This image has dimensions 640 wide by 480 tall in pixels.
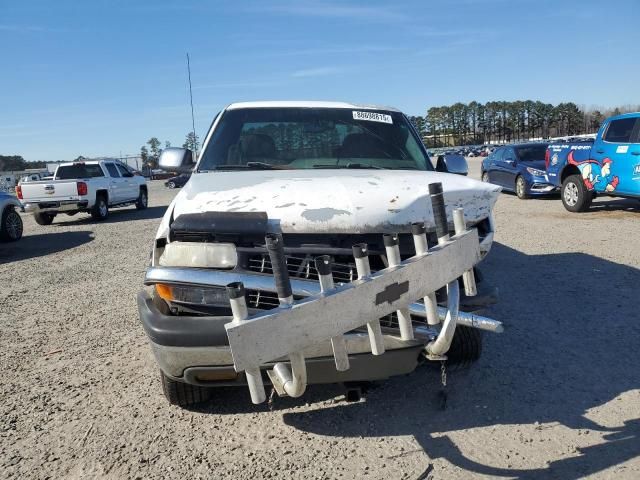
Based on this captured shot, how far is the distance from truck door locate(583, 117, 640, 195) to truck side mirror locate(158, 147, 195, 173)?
8408 mm

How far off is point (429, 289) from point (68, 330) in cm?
391

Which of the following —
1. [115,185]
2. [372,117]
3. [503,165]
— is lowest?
[503,165]

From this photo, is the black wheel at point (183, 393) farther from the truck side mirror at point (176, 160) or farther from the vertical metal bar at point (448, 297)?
the truck side mirror at point (176, 160)

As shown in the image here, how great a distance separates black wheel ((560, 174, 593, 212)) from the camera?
35.4ft

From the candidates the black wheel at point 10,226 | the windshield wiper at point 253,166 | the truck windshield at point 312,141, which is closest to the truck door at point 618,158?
the truck windshield at point 312,141

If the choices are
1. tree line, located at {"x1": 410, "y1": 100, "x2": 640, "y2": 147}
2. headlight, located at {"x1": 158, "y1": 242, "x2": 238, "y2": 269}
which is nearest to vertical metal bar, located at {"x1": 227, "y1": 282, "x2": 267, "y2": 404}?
headlight, located at {"x1": 158, "y1": 242, "x2": 238, "y2": 269}

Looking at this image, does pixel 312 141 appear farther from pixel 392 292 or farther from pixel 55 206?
pixel 55 206

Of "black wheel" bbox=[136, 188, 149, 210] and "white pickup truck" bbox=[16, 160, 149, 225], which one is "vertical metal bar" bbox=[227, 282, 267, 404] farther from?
"black wheel" bbox=[136, 188, 149, 210]

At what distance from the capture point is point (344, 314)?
1.91 meters

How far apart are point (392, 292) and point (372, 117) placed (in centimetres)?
266

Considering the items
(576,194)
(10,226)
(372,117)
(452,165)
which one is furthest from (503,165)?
(10,226)

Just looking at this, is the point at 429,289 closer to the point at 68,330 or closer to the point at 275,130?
the point at 275,130

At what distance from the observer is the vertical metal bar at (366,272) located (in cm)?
193

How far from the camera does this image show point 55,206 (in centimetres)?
1421
